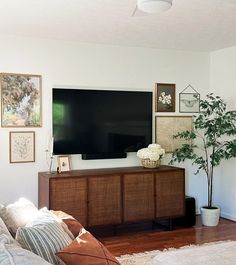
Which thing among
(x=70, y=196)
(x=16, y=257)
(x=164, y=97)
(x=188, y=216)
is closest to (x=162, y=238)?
(x=188, y=216)

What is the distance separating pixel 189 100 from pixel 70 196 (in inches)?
92.1

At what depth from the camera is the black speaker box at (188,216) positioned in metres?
5.04

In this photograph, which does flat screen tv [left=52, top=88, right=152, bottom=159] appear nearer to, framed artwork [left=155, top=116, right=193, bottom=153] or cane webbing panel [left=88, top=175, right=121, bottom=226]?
framed artwork [left=155, top=116, right=193, bottom=153]

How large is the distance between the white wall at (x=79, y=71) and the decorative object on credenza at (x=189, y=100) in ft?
0.26

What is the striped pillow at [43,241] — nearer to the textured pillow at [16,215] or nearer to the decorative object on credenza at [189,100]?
the textured pillow at [16,215]

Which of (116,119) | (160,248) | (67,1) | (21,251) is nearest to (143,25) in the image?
(67,1)

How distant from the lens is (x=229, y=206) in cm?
539

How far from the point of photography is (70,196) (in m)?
4.29

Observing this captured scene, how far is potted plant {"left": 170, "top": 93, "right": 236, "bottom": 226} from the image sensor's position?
4969 mm

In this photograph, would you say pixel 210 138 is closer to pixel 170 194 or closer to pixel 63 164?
pixel 170 194

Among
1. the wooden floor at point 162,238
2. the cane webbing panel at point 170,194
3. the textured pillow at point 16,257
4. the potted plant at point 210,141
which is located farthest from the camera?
the potted plant at point 210,141

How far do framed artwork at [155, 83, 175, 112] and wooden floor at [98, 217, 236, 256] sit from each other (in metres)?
1.65

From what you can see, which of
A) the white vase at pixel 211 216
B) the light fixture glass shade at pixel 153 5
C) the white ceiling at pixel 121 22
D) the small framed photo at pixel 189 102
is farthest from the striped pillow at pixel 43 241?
the small framed photo at pixel 189 102

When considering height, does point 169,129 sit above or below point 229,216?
above
